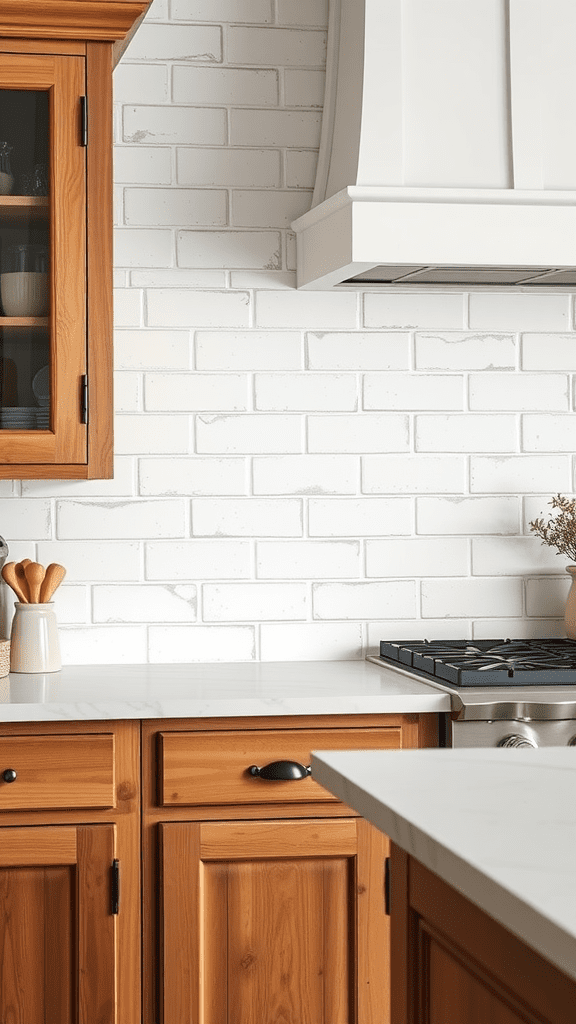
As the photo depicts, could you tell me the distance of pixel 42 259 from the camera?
228cm

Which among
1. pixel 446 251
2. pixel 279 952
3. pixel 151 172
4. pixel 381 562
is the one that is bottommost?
pixel 279 952

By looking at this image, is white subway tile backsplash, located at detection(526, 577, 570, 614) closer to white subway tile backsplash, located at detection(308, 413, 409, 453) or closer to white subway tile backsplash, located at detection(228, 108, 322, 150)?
white subway tile backsplash, located at detection(308, 413, 409, 453)

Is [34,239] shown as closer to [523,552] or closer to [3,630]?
[3,630]

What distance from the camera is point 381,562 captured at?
2.68m

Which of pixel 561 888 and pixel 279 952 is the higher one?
pixel 561 888

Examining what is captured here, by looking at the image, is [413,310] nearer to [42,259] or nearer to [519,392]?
[519,392]

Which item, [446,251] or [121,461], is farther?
[121,461]

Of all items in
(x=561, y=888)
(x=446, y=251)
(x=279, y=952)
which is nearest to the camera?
(x=561, y=888)

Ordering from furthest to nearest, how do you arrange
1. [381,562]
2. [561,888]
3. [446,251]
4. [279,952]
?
[381,562]
[446,251]
[279,952]
[561,888]

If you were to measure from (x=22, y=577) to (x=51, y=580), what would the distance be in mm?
61

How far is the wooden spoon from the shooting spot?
2352mm

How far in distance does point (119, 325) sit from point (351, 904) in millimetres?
1306

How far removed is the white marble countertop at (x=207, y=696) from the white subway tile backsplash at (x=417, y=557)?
35 cm

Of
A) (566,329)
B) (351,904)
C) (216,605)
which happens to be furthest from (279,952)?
(566,329)
